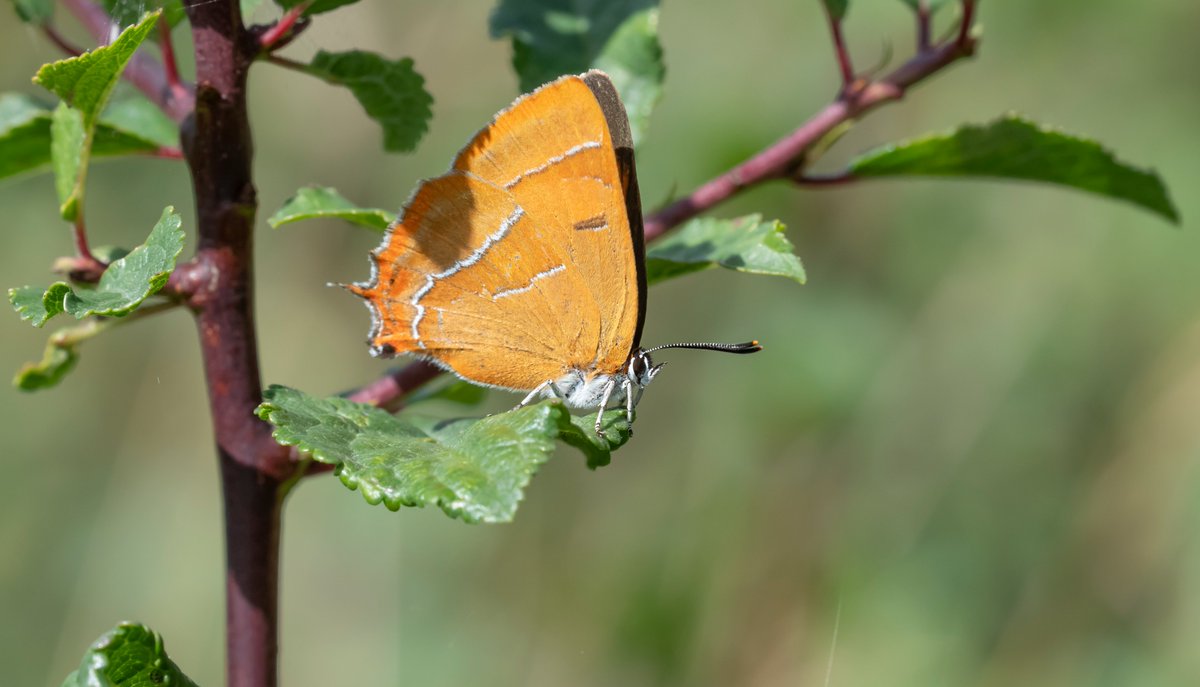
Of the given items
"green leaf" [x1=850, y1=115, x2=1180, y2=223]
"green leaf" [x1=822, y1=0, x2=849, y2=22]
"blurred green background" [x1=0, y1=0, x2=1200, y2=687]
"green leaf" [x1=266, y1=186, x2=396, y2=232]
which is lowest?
"blurred green background" [x1=0, y1=0, x2=1200, y2=687]

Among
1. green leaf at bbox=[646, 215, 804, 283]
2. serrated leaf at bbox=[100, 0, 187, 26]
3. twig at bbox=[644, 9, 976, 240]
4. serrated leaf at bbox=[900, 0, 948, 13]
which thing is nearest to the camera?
serrated leaf at bbox=[100, 0, 187, 26]

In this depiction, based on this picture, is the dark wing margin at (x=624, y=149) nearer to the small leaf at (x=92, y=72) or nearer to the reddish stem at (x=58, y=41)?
the small leaf at (x=92, y=72)

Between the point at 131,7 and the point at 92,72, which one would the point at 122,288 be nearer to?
the point at 92,72

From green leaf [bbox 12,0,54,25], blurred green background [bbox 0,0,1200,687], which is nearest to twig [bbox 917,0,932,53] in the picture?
green leaf [bbox 12,0,54,25]

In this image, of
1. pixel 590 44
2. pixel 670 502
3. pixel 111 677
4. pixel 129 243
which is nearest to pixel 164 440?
pixel 129 243

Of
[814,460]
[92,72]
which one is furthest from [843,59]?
[814,460]

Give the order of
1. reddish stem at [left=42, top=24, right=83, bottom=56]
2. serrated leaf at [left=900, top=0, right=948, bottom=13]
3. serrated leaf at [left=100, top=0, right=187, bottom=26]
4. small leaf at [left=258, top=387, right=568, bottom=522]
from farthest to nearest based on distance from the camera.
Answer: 1. serrated leaf at [left=900, top=0, right=948, bottom=13]
2. reddish stem at [left=42, top=24, right=83, bottom=56]
3. serrated leaf at [left=100, top=0, right=187, bottom=26]
4. small leaf at [left=258, top=387, right=568, bottom=522]

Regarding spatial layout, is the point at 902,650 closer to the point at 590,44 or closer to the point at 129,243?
the point at 590,44

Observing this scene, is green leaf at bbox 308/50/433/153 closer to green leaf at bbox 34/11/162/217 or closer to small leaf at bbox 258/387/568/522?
green leaf at bbox 34/11/162/217
